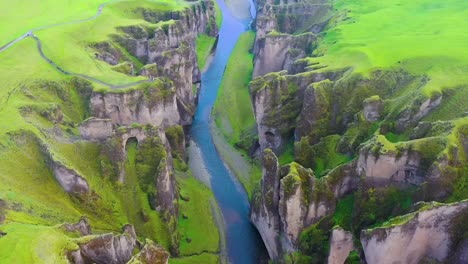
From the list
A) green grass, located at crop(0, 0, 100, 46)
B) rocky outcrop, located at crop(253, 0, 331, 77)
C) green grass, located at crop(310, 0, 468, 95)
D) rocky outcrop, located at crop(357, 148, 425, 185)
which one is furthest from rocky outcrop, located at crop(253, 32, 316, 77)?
rocky outcrop, located at crop(357, 148, 425, 185)

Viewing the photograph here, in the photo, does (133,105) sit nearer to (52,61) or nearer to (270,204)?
(52,61)

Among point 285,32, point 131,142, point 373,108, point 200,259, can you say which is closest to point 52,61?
point 131,142

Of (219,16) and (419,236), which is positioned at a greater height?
(419,236)

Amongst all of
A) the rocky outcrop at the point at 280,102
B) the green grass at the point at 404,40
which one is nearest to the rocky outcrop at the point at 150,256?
the rocky outcrop at the point at 280,102

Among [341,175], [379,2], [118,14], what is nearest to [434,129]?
[341,175]

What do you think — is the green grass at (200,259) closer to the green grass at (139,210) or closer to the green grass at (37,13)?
the green grass at (139,210)

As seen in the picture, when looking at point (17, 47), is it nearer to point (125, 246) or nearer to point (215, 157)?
point (215, 157)
